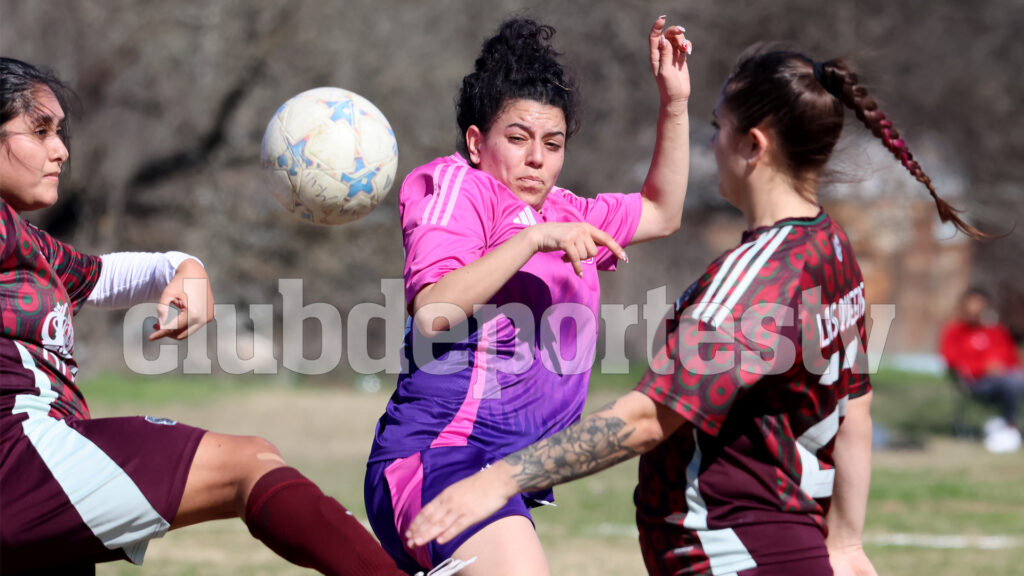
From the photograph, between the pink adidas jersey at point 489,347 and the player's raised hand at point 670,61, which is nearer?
the pink adidas jersey at point 489,347

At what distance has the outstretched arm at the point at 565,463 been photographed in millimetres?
2262

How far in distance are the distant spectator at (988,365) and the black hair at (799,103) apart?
10219 mm

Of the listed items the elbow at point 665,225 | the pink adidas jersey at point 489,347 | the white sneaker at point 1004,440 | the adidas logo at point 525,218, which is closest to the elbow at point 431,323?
the pink adidas jersey at point 489,347

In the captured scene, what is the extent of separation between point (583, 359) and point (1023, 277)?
19.1 metres

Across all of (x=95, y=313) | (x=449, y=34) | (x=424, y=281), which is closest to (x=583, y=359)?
(x=424, y=281)

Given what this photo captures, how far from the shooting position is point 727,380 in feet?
7.43

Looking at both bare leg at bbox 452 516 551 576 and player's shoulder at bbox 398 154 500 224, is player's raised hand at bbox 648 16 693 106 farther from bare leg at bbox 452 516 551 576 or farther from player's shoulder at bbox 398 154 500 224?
bare leg at bbox 452 516 551 576

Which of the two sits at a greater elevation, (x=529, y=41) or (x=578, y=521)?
(x=529, y=41)

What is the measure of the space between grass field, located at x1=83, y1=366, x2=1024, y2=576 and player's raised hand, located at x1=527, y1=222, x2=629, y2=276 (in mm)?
3666

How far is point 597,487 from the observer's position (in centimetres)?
909

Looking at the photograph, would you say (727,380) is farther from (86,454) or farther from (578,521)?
(578,521)

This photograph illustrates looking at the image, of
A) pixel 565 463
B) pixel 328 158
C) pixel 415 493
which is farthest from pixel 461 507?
pixel 328 158

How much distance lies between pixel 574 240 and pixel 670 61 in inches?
42.1

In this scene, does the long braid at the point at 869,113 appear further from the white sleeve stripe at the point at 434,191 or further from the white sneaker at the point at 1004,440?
the white sneaker at the point at 1004,440
